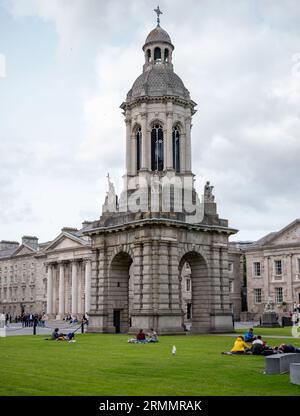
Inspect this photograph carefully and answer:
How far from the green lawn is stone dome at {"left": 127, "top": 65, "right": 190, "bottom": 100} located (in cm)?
2564

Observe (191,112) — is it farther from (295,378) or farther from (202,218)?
(295,378)

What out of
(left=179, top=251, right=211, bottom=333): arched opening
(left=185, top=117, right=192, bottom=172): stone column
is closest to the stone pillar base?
(left=179, top=251, right=211, bottom=333): arched opening

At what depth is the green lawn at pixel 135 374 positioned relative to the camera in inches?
552

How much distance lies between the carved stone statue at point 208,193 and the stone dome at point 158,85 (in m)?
7.63

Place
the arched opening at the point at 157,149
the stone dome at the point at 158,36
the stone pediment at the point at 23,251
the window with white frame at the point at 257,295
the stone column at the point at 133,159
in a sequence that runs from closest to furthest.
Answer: the arched opening at the point at 157,149 < the stone column at the point at 133,159 < the stone dome at the point at 158,36 < the window with white frame at the point at 257,295 < the stone pediment at the point at 23,251

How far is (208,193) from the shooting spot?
4519cm

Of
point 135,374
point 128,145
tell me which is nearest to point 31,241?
point 128,145

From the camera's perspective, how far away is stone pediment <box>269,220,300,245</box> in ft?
264

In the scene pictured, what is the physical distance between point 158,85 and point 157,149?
528 centimetres

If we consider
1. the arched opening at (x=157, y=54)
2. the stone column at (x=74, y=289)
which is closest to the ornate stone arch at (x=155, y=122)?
the arched opening at (x=157, y=54)

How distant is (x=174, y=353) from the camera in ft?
79.4

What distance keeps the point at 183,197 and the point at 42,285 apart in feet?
211

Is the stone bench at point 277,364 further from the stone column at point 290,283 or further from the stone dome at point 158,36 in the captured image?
the stone column at point 290,283
